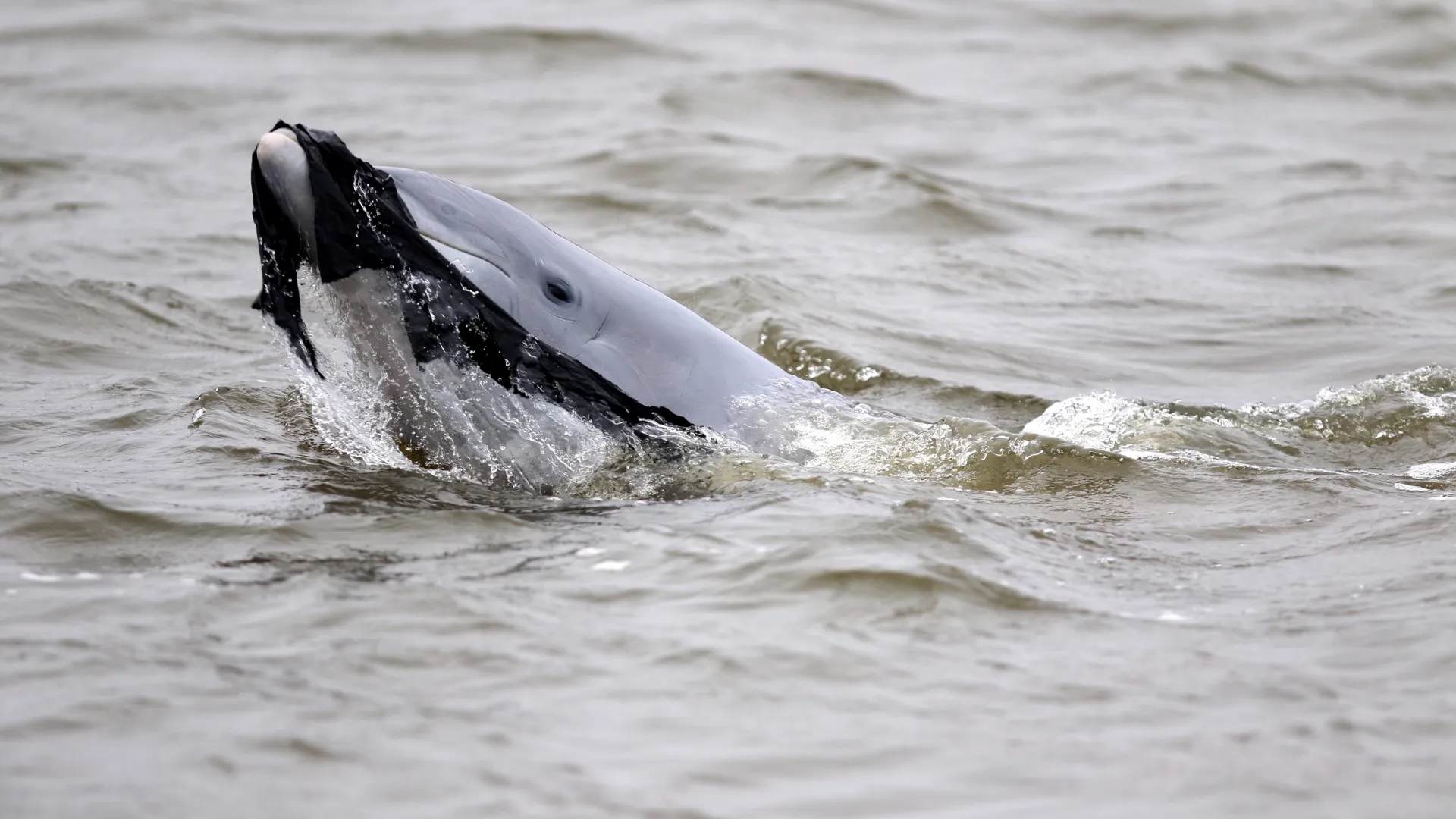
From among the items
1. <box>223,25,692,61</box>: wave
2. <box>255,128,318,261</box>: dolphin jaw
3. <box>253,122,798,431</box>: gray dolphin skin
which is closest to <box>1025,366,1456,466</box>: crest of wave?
<box>253,122,798,431</box>: gray dolphin skin

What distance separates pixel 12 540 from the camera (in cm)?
479

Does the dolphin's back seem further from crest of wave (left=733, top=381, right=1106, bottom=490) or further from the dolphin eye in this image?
crest of wave (left=733, top=381, right=1106, bottom=490)

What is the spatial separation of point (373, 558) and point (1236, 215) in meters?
Result: 7.83

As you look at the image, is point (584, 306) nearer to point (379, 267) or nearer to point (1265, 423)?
point (379, 267)

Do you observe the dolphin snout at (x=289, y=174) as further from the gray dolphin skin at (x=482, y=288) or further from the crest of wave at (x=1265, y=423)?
the crest of wave at (x=1265, y=423)

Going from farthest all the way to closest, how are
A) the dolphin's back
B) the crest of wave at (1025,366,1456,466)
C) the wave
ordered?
the wave, the crest of wave at (1025,366,1456,466), the dolphin's back

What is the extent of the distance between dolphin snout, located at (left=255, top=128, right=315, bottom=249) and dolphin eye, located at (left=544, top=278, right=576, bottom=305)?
74 cm

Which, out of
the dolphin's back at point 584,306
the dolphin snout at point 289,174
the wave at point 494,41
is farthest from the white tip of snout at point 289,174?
the wave at point 494,41

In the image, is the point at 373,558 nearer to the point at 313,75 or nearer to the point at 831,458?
the point at 831,458

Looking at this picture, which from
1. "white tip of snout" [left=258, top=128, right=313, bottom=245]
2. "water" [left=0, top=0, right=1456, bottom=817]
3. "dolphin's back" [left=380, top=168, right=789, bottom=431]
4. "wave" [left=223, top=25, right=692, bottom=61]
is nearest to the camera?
"water" [left=0, top=0, right=1456, bottom=817]

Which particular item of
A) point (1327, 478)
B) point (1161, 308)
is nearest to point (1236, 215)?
point (1161, 308)

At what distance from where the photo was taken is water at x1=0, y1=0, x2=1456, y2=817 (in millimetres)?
3533

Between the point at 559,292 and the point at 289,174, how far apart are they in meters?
0.89

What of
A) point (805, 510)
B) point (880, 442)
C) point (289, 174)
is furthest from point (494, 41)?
point (805, 510)
